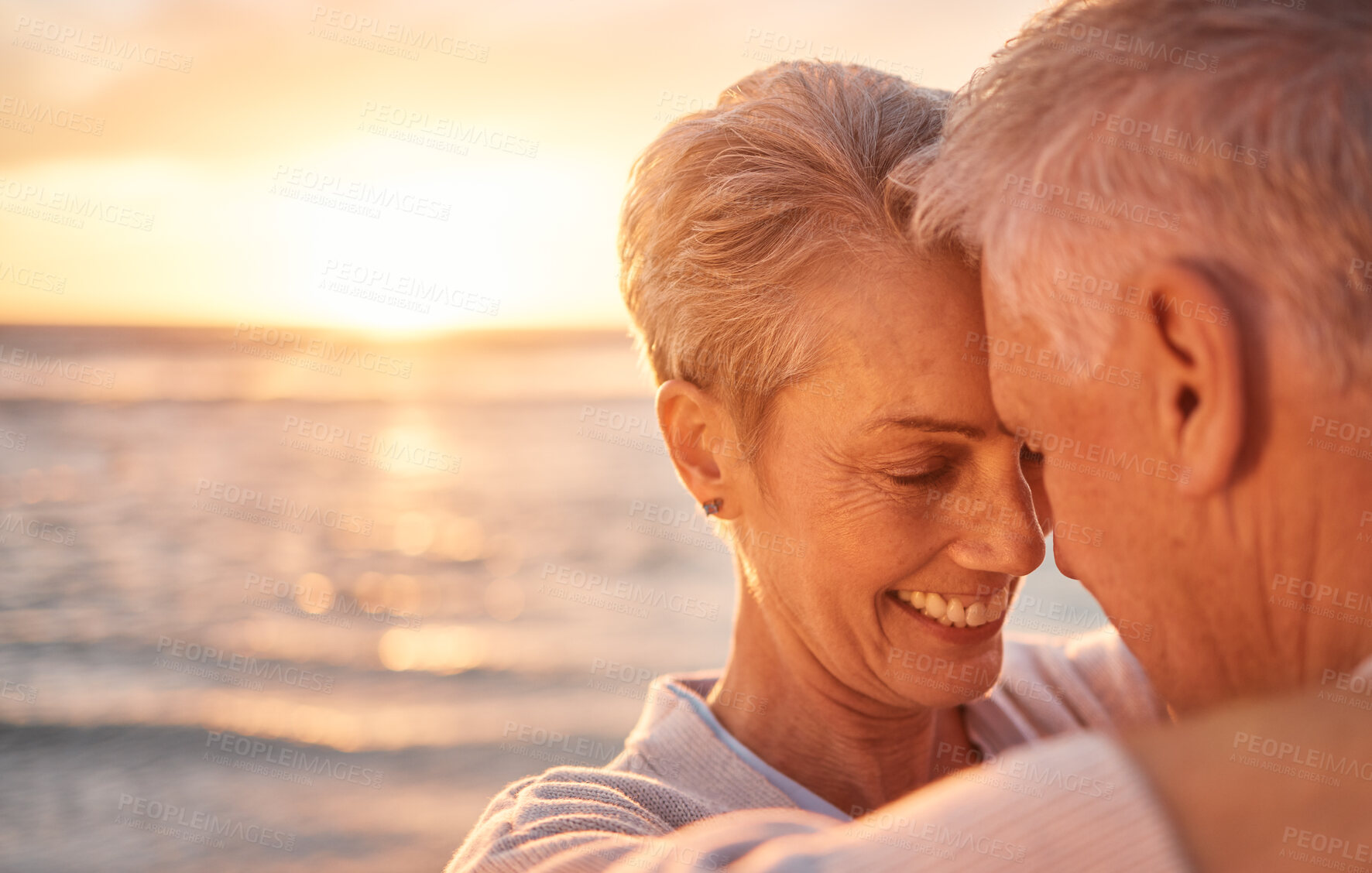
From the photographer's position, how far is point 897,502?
2.05 metres

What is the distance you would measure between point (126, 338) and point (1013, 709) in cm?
6613

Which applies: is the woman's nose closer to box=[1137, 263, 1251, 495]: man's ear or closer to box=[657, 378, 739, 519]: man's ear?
box=[657, 378, 739, 519]: man's ear

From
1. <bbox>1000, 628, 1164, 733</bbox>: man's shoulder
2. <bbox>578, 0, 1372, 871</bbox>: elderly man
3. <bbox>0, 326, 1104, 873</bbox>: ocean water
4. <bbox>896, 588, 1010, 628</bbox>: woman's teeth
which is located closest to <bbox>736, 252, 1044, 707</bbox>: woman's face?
<bbox>896, 588, 1010, 628</bbox>: woman's teeth

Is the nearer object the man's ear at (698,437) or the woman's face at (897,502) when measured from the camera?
the woman's face at (897,502)

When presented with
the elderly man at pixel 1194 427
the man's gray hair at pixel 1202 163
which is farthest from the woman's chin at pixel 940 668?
the man's gray hair at pixel 1202 163

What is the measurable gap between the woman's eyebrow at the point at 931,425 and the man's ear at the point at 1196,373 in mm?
805

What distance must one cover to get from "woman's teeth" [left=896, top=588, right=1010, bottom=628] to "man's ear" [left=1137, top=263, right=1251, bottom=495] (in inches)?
42.6

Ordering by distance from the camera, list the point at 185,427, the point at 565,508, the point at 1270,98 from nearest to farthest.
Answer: the point at 1270,98 → the point at 565,508 → the point at 185,427

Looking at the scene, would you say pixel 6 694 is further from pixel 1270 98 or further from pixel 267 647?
pixel 1270 98

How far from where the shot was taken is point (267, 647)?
1087cm

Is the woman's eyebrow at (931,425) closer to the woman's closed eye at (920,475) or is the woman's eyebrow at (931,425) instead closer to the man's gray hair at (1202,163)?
the woman's closed eye at (920,475)

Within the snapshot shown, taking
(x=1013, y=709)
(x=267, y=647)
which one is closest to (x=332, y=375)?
(x=267, y=647)

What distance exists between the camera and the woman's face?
75.8 inches

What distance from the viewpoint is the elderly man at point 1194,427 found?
80cm
